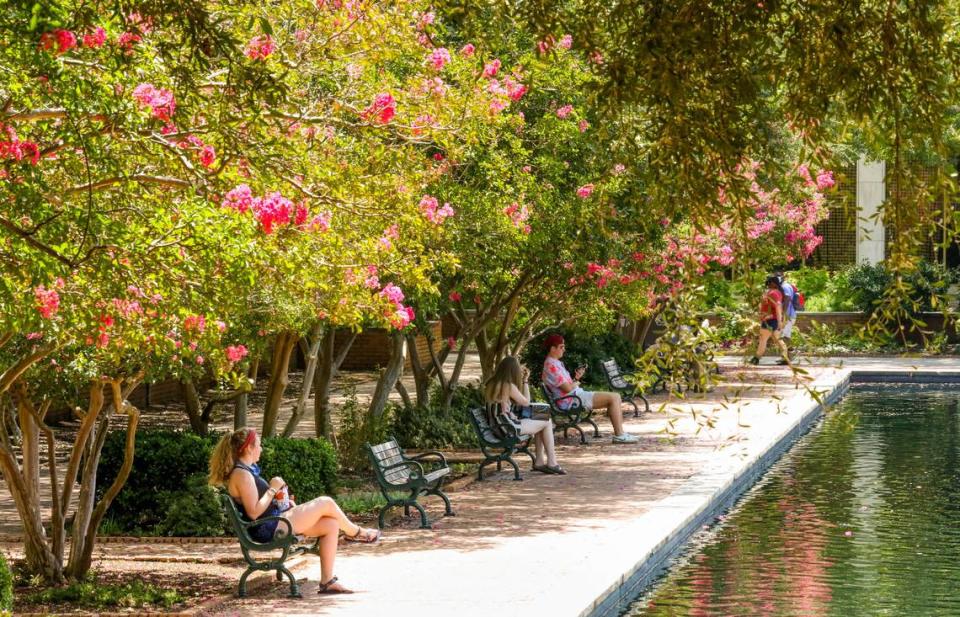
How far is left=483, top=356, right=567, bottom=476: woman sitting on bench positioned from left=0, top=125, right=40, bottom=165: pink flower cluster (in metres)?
8.58

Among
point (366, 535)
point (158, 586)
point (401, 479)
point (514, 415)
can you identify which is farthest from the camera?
point (514, 415)

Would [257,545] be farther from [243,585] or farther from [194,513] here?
[194,513]

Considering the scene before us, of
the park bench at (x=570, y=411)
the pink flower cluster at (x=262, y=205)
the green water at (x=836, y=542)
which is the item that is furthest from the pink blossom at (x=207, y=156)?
the park bench at (x=570, y=411)

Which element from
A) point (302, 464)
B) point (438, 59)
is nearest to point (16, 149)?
point (438, 59)

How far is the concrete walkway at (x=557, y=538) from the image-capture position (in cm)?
884

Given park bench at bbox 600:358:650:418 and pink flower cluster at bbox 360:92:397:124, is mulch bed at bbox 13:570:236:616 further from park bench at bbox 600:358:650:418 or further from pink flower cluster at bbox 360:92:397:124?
park bench at bbox 600:358:650:418

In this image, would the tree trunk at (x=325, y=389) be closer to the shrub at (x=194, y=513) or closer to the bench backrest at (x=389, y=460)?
the bench backrest at (x=389, y=460)

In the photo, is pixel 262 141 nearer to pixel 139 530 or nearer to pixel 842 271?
pixel 139 530

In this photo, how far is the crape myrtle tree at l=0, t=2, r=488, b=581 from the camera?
21.1 ft

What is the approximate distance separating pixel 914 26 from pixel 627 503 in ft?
25.4

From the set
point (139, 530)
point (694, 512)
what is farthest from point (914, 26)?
point (139, 530)

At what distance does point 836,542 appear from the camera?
1170cm

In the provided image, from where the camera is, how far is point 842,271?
119 ft

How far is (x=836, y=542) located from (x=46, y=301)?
22.6 ft
